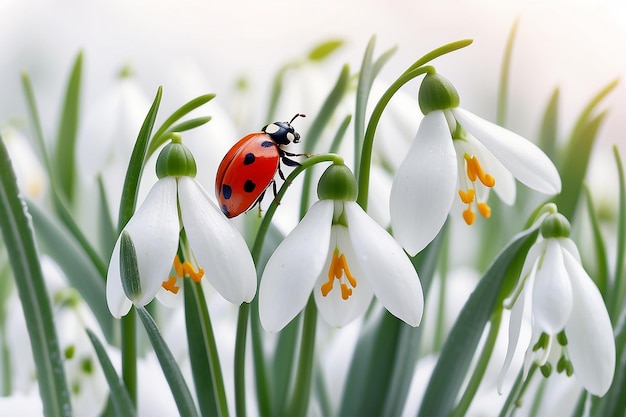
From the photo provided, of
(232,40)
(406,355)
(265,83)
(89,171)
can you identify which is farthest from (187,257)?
(232,40)

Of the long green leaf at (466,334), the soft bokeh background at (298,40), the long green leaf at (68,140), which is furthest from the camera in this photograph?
the soft bokeh background at (298,40)

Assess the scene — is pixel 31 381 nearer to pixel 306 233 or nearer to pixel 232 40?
pixel 306 233

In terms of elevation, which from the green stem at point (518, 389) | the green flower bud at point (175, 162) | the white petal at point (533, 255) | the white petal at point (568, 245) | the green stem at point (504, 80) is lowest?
the green stem at point (518, 389)

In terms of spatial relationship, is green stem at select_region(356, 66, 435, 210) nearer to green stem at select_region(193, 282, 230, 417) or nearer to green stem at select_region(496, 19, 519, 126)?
green stem at select_region(193, 282, 230, 417)

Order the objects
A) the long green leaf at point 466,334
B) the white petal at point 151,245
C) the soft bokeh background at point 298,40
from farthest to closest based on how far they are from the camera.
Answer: the soft bokeh background at point 298,40 → the long green leaf at point 466,334 → the white petal at point 151,245

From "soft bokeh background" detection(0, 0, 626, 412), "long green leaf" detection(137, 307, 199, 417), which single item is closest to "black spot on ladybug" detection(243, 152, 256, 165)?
"long green leaf" detection(137, 307, 199, 417)

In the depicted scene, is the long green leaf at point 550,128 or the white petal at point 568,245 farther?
the long green leaf at point 550,128

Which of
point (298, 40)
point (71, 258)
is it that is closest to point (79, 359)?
point (71, 258)

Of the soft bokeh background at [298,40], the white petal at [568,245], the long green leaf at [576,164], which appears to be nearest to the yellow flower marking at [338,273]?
the white petal at [568,245]

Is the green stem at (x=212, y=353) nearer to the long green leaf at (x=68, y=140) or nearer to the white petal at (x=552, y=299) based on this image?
the white petal at (x=552, y=299)
